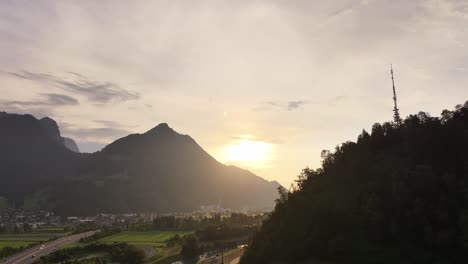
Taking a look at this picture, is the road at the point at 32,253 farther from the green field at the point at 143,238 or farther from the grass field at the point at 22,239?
the green field at the point at 143,238

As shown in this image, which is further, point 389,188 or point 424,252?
point 389,188

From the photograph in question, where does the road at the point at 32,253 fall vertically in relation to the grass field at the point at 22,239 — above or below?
below

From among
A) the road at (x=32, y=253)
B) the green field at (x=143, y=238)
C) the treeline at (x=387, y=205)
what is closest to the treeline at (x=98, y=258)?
the road at (x=32, y=253)

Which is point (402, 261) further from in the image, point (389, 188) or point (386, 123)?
point (386, 123)

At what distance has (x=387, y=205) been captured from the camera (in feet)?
237

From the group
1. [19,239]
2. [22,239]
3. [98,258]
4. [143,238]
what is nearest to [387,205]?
[98,258]

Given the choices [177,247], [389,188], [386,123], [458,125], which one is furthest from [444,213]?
[177,247]

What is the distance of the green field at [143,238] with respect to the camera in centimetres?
13925

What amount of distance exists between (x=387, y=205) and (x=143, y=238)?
10272 cm

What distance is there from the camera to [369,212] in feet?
240

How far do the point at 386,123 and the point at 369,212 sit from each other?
34.3 m

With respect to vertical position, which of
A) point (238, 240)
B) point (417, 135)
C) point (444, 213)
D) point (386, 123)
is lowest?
point (238, 240)

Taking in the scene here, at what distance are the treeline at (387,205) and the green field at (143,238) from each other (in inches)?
2314

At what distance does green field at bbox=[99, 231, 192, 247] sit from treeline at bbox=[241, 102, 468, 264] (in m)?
58.8
